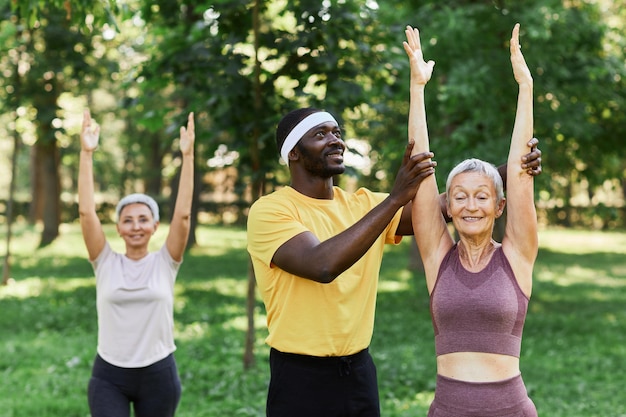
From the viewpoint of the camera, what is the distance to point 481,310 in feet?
9.32

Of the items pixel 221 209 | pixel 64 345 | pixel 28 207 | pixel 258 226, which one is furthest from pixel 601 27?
pixel 28 207

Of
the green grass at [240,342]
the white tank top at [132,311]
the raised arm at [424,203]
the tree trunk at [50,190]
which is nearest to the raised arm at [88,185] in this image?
the white tank top at [132,311]

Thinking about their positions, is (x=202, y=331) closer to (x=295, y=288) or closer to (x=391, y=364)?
(x=391, y=364)

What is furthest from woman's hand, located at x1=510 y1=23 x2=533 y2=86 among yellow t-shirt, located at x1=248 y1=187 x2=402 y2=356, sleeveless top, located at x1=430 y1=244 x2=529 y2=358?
yellow t-shirt, located at x1=248 y1=187 x2=402 y2=356

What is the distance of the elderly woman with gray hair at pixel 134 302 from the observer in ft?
13.8

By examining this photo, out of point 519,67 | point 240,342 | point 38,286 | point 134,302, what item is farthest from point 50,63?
point 519,67

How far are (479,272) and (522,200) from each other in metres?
0.31

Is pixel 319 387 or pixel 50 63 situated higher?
pixel 50 63

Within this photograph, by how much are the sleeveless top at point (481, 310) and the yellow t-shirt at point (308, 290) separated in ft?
1.09

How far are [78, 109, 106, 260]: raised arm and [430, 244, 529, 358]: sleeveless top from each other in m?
2.14

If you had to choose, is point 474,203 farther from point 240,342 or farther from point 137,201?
point 240,342

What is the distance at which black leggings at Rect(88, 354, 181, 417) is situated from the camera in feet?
13.6

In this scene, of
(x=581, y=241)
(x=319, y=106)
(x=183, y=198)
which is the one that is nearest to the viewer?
(x=183, y=198)

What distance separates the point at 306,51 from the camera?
23.7 ft
